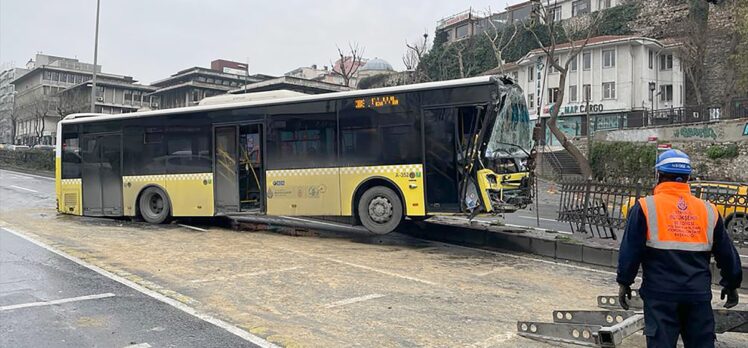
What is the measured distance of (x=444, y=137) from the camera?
33.7ft

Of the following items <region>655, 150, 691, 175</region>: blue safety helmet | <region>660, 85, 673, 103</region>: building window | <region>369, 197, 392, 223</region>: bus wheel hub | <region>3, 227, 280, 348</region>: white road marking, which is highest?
<region>660, 85, 673, 103</region>: building window

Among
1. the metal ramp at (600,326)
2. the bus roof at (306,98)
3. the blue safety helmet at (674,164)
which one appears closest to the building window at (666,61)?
the bus roof at (306,98)

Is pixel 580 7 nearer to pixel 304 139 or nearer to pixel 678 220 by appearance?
pixel 304 139

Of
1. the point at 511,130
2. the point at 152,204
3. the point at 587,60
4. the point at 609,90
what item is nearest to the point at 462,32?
the point at 587,60

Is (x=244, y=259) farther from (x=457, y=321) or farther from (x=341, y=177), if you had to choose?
(x=457, y=321)

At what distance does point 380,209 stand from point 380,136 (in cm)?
147

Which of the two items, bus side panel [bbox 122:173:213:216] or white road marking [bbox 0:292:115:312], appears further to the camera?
bus side panel [bbox 122:173:213:216]

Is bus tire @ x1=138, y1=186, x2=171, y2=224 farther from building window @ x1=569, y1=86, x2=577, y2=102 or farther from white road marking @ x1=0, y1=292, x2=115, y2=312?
building window @ x1=569, y1=86, x2=577, y2=102

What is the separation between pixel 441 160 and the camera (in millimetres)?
10289

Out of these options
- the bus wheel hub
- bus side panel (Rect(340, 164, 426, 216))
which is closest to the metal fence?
bus side panel (Rect(340, 164, 426, 216))

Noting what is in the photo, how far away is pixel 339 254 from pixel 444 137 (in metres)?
2.95

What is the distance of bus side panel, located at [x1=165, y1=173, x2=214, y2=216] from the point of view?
43.2ft

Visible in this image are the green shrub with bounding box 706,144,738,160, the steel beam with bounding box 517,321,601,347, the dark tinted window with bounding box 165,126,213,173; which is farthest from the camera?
the green shrub with bounding box 706,144,738,160

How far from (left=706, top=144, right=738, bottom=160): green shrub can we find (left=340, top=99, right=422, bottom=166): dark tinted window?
2699cm
